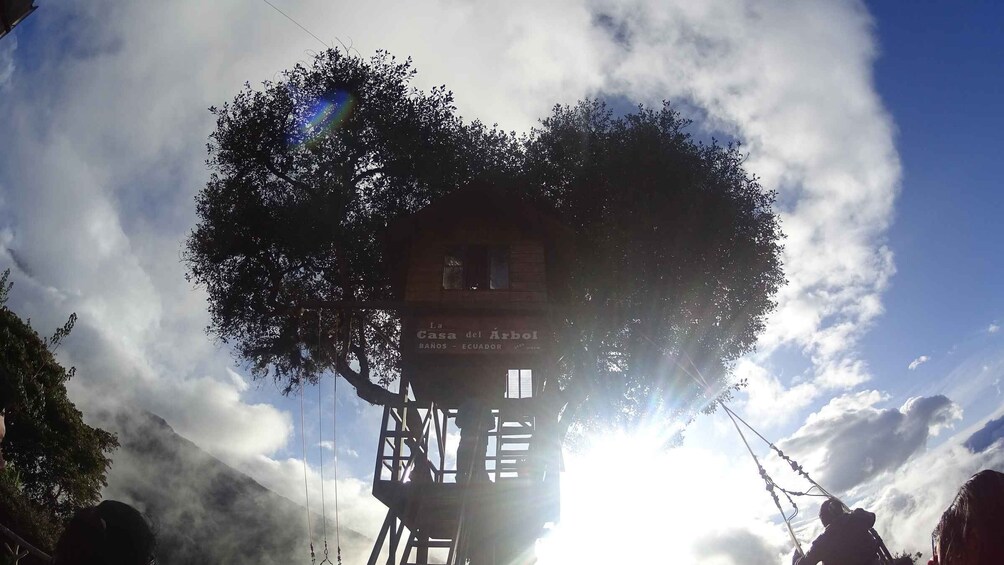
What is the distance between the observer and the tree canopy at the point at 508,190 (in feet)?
58.6

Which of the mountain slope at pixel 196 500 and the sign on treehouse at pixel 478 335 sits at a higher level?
the mountain slope at pixel 196 500

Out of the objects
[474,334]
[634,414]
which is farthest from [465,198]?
[634,414]

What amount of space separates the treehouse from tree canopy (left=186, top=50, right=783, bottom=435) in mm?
2315

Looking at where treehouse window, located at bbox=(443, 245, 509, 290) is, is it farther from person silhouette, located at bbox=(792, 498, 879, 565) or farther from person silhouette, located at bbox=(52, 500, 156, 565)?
person silhouette, located at bbox=(52, 500, 156, 565)

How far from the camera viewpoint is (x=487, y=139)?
20438 millimetres

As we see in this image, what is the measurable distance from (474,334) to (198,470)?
148560 mm

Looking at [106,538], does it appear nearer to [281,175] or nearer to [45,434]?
[281,175]

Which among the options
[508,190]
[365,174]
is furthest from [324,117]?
[508,190]

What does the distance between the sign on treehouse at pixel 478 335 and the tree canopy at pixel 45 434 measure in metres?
14.7

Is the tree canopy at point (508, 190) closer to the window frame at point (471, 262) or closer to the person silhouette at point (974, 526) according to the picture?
the window frame at point (471, 262)

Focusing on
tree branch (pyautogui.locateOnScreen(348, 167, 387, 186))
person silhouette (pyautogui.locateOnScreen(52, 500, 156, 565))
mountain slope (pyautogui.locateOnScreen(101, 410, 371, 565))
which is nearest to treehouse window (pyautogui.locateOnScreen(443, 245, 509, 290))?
tree branch (pyautogui.locateOnScreen(348, 167, 387, 186))

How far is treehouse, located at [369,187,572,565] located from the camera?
12.4 m

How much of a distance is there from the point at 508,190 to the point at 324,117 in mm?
7039

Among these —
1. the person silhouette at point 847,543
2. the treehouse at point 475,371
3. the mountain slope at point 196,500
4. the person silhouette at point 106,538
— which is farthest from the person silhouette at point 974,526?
the mountain slope at point 196,500
